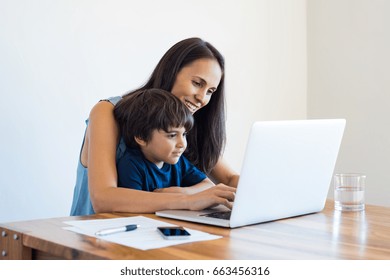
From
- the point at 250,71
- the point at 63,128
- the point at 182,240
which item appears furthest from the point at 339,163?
the point at 182,240

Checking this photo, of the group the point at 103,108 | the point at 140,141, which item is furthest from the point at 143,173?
the point at 103,108

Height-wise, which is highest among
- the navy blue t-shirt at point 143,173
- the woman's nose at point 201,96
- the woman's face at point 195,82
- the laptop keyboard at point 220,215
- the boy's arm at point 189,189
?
the woman's face at point 195,82

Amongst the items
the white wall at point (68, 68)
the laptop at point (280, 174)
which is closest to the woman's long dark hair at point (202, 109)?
the laptop at point (280, 174)

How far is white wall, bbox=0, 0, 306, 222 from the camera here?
2.33 meters

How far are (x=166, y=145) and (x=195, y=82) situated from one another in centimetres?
35

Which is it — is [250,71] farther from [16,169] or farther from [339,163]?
[16,169]

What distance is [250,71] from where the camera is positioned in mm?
3396

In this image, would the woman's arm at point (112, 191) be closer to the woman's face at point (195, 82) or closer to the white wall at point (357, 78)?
the woman's face at point (195, 82)

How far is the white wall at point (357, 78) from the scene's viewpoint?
3301 mm

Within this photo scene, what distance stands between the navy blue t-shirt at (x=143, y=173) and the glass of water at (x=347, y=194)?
47 cm

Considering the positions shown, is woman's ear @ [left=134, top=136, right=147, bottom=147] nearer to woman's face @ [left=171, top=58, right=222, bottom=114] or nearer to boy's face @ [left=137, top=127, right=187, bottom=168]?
boy's face @ [left=137, top=127, right=187, bottom=168]

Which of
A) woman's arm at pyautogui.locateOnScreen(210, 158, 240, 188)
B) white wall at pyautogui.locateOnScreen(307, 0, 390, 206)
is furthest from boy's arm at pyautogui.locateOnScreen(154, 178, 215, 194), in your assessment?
white wall at pyautogui.locateOnScreen(307, 0, 390, 206)

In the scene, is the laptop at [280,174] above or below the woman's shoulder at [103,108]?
below

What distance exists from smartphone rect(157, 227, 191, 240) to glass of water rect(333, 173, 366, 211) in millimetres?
539
